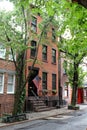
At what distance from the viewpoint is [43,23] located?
55.9ft

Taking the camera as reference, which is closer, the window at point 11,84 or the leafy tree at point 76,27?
the leafy tree at point 76,27

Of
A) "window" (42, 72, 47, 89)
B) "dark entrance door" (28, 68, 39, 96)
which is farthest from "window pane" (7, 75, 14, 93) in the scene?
"window" (42, 72, 47, 89)

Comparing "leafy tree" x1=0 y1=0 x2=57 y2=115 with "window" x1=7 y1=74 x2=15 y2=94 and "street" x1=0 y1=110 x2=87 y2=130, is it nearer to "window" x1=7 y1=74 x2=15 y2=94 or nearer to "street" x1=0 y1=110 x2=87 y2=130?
"street" x1=0 y1=110 x2=87 y2=130

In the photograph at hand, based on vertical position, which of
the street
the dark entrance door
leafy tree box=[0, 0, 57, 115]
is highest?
leafy tree box=[0, 0, 57, 115]

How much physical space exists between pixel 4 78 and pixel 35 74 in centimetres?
536

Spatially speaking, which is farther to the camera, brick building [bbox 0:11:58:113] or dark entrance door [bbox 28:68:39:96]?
dark entrance door [bbox 28:68:39:96]

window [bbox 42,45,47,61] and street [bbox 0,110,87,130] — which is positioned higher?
window [bbox 42,45,47,61]

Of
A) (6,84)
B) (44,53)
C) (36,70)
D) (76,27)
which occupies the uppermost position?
(44,53)

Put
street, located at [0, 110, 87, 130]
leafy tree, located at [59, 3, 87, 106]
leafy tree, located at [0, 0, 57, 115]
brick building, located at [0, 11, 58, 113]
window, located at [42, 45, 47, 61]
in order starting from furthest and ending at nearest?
window, located at [42, 45, 47, 61], brick building, located at [0, 11, 58, 113], leafy tree, located at [0, 0, 57, 115], street, located at [0, 110, 87, 130], leafy tree, located at [59, 3, 87, 106]

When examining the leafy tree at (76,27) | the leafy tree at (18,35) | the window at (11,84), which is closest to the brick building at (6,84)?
the window at (11,84)

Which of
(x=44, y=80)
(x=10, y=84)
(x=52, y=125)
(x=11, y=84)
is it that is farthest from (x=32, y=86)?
(x=52, y=125)

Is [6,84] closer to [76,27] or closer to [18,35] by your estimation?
[18,35]

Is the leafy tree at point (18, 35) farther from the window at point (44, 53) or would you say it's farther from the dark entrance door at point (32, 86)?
the window at point (44, 53)

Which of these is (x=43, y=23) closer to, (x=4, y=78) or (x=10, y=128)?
(x=4, y=78)
